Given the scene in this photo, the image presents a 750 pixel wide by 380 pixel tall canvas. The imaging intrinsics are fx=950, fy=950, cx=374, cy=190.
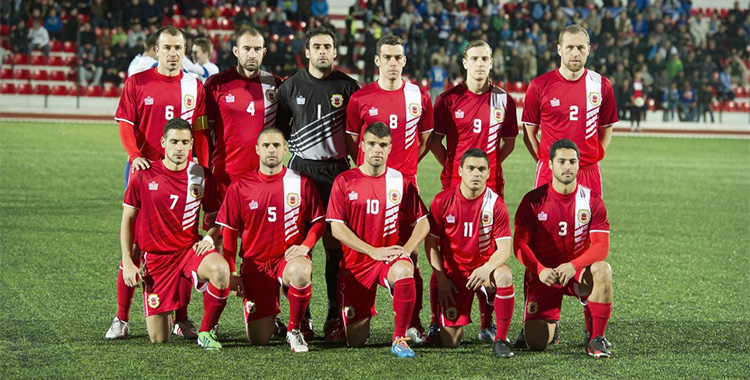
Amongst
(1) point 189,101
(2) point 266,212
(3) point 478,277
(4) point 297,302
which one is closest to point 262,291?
(4) point 297,302

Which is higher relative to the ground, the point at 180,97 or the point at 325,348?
the point at 180,97

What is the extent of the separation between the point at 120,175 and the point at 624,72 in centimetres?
1638

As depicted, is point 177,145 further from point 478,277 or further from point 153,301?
point 478,277

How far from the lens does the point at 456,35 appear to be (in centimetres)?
2711

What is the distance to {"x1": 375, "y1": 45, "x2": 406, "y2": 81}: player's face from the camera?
621cm

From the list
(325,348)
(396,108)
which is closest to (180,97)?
(396,108)

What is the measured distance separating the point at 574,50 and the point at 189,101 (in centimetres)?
270

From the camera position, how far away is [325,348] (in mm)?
5887

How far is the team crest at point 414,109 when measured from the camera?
254 inches

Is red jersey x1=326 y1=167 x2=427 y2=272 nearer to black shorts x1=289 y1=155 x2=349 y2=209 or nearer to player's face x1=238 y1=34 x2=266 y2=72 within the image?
black shorts x1=289 y1=155 x2=349 y2=209

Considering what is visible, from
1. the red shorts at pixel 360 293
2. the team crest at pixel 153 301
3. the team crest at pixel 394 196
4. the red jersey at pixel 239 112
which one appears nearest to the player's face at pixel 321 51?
the red jersey at pixel 239 112

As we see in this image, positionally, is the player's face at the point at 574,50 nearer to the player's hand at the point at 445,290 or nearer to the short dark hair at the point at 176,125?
the player's hand at the point at 445,290

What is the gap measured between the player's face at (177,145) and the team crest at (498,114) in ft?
6.78

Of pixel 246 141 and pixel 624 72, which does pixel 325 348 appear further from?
pixel 624 72
